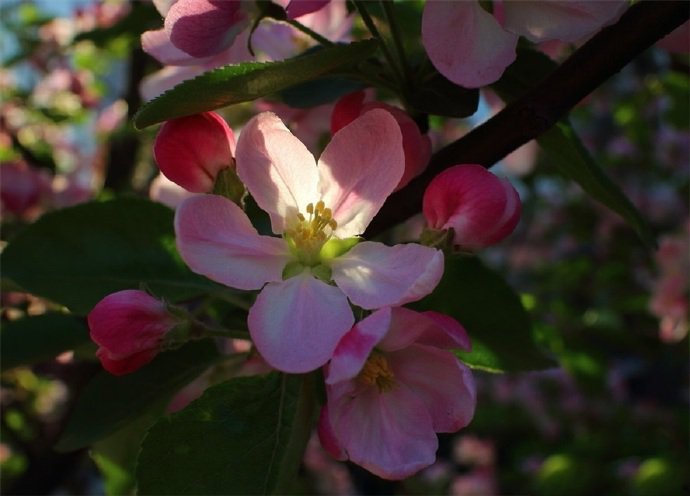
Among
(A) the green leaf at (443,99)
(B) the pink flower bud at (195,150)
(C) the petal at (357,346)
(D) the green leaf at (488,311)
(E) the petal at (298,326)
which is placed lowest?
(D) the green leaf at (488,311)

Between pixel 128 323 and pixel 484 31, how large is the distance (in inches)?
12.8

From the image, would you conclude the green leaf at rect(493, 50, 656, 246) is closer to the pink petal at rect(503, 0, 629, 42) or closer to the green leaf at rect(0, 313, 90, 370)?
the pink petal at rect(503, 0, 629, 42)

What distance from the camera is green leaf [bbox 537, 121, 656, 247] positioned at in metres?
0.69

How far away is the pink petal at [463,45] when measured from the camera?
634mm

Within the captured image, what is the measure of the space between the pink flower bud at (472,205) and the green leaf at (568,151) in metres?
0.10

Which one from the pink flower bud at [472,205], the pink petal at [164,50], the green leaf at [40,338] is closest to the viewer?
the pink flower bud at [472,205]

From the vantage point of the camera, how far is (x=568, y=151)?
2.26ft

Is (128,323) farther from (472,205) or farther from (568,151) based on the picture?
(568,151)

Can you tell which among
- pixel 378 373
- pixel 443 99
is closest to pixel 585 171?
pixel 443 99

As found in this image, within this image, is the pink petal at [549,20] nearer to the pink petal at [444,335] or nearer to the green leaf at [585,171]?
the green leaf at [585,171]

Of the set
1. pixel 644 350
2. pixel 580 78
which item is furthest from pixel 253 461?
pixel 644 350

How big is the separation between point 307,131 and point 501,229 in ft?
1.06

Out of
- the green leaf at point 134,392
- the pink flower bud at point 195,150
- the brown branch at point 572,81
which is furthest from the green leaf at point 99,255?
the brown branch at point 572,81

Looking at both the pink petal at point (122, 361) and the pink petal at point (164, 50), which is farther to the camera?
the pink petal at point (164, 50)
